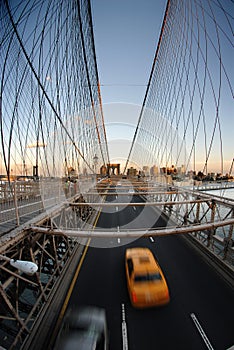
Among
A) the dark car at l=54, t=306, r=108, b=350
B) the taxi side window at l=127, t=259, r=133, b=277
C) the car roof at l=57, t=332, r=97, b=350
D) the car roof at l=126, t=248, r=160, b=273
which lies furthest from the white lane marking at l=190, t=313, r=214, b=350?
the car roof at l=57, t=332, r=97, b=350

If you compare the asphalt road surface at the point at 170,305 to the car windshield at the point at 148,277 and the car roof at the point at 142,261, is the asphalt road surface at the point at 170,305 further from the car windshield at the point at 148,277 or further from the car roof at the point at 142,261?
the car roof at the point at 142,261

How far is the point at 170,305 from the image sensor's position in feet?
20.8

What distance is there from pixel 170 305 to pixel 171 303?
12 centimetres

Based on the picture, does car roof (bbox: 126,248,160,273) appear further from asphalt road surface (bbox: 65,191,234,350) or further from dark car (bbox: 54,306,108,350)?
dark car (bbox: 54,306,108,350)

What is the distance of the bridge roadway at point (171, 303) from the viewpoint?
5.13m

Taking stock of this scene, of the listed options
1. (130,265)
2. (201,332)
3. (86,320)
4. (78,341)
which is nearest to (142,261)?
(130,265)

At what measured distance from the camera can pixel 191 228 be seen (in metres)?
5.71

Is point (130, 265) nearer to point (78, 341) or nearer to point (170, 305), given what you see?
point (170, 305)

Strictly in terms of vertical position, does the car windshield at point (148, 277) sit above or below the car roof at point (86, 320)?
above

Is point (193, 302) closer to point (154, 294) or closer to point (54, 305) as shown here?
point (154, 294)

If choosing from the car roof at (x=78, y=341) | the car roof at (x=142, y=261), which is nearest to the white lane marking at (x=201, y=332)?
the car roof at (x=142, y=261)

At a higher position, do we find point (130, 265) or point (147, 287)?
point (130, 265)

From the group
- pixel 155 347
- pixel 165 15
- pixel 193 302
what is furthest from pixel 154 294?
pixel 165 15

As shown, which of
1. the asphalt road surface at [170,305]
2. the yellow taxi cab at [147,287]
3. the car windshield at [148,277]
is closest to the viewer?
the asphalt road surface at [170,305]
